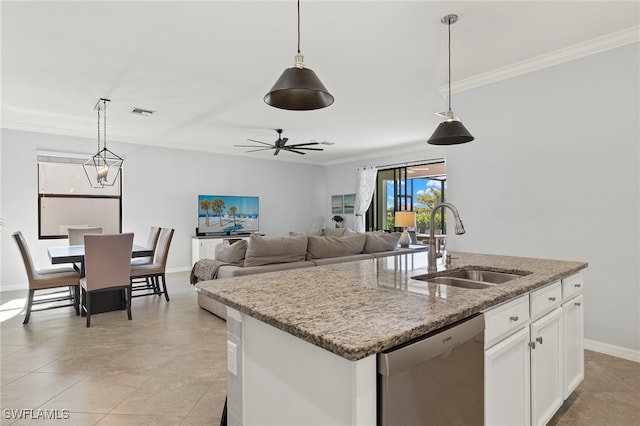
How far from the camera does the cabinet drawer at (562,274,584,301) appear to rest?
2.02 m

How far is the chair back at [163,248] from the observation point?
463 cm

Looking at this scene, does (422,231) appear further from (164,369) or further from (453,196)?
(164,369)

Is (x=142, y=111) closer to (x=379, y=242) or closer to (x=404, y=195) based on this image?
(x=379, y=242)

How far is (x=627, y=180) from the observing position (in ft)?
9.02

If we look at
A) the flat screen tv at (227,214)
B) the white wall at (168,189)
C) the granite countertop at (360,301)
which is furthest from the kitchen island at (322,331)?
the flat screen tv at (227,214)

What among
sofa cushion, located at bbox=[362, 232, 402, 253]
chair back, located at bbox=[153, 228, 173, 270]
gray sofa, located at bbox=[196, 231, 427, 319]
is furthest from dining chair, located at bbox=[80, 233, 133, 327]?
sofa cushion, located at bbox=[362, 232, 402, 253]

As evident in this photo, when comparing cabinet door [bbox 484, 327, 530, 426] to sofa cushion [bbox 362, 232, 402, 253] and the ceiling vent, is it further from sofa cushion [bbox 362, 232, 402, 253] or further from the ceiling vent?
the ceiling vent

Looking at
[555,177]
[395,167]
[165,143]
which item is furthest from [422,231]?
[165,143]

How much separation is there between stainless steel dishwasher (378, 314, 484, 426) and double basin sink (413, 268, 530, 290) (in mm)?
605

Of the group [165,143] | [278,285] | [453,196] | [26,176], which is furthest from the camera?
[165,143]

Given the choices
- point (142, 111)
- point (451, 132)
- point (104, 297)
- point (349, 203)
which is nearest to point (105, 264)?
point (104, 297)

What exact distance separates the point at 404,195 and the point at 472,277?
20.1 ft

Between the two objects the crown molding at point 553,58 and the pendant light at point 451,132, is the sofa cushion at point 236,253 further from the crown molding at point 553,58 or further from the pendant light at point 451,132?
the crown molding at point 553,58

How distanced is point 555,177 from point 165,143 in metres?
6.41
